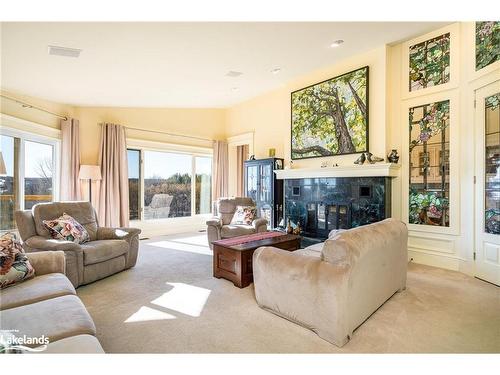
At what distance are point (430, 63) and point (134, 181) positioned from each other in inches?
226

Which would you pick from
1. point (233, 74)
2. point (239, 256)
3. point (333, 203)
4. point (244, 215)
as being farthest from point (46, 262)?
point (333, 203)

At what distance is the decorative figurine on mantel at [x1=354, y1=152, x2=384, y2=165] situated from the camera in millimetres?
3969

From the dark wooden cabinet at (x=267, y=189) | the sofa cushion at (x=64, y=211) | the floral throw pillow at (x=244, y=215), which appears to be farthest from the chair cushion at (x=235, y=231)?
the sofa cushion at (x=64, y=211)

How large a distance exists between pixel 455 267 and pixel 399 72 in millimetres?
2904

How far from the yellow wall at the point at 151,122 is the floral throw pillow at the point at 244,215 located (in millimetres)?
2682

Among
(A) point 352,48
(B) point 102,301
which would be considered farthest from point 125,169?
(A) point 352,48

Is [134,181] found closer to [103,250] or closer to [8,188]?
[8,188]

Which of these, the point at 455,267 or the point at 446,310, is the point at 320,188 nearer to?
the point at 455,267

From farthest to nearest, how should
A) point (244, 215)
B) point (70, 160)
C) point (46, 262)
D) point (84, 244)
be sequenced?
point (70, 160), point (244, 215), point (84, 244), point (46, 262)

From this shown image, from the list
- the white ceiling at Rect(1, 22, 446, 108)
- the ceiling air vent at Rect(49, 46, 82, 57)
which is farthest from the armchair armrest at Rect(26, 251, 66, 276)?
the ceiling air vent at Rect(49, 46, 82, 57)

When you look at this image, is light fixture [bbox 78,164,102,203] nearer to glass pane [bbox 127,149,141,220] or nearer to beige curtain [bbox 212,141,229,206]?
glass pane [bbox 127,149,141,220]

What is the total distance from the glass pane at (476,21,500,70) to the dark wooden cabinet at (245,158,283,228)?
10.9 feet

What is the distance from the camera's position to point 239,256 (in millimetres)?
2928

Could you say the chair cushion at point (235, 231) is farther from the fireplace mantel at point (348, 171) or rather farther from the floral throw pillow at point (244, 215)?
the fireplace mantel at point (348, 171)
